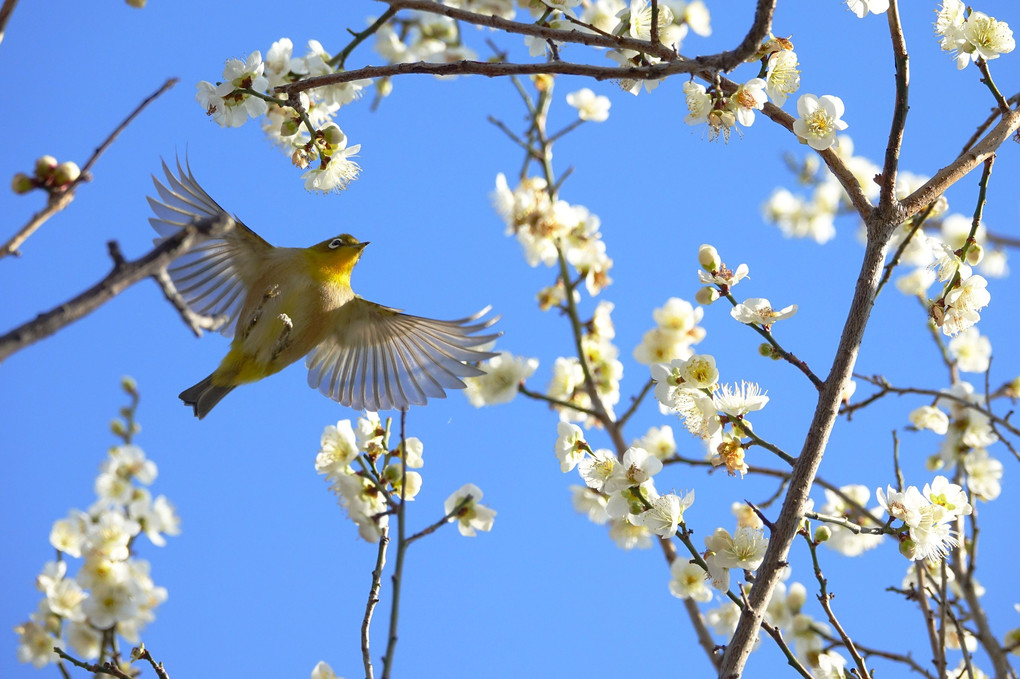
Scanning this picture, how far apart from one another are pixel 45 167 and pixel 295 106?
0.88m

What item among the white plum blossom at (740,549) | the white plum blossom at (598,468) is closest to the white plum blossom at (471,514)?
the white plum blossom at (598,468)

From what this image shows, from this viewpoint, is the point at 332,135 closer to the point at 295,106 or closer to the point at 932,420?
the point at 295,106

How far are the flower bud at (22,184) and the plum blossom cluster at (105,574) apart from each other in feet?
3.97

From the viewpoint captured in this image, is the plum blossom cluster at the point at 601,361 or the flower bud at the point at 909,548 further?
the plum blossom cluster at the point at 601,361

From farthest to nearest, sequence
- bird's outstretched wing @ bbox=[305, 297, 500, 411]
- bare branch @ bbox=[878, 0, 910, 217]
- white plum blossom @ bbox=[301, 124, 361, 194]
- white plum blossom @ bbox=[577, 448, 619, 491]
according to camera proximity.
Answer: bird's outstretched wing @ bbox=[305, 297, 500, 411], white plum blossom @ bbox=[301, 124, 361, 194], white plum blossom @ bbox=[577, 448, 619, 491], bare branch @ bbox=[878, 0, 910, 217]

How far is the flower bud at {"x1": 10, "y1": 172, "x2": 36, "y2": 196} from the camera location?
1.35 m

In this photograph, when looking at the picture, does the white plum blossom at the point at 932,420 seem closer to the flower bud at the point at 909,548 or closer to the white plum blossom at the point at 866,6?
the flower bud at the point at 909,548

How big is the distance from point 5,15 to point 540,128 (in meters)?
2.23

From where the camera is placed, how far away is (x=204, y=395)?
2.77 m

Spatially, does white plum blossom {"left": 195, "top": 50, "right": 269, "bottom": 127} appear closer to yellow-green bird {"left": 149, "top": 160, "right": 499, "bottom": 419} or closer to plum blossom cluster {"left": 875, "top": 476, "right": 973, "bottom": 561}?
yellow-green bird {"left": 149, "top": 160, "right": 499, "bottom": 419}

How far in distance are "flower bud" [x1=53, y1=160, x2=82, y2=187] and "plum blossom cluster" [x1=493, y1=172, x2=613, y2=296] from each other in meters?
1.94

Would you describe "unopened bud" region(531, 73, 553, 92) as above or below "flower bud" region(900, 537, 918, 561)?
above

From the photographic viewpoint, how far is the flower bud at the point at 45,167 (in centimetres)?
134

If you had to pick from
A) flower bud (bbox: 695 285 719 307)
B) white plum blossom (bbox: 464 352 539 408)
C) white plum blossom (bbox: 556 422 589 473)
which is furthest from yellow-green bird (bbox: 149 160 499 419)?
flower bud (bbox: 695 285 719 307)
